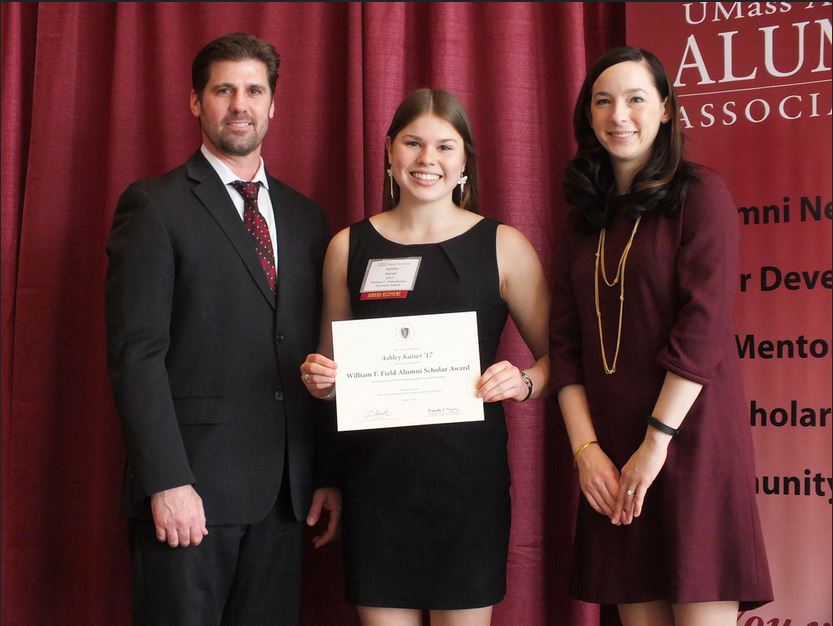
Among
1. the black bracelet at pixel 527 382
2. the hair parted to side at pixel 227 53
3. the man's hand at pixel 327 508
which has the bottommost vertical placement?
the man's hand at pixel 327 508

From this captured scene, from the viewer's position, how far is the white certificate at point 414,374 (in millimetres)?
1860

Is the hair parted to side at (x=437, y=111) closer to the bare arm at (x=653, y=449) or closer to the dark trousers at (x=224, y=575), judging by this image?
the bare arm at (x=653, y=449)

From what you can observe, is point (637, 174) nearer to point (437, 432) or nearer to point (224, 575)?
point (437, 432)

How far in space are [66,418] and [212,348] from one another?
107cm

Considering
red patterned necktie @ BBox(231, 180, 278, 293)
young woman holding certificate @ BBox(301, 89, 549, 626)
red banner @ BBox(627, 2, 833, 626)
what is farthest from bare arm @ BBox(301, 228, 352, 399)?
red banner @ BBox(627, 2, 833, 626)

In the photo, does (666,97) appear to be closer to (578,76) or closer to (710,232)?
(710,232)

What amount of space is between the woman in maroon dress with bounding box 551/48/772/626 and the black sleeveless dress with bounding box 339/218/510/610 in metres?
0.20

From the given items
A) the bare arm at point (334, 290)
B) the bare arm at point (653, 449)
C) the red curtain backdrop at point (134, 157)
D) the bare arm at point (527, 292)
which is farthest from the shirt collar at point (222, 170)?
the bare arm at point (653, 449)

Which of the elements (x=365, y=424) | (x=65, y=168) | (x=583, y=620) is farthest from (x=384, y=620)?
(x=65, y=168)

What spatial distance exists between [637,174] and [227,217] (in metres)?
0.98

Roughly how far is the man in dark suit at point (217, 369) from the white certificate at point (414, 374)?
27cm

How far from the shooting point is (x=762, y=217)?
7.21ft

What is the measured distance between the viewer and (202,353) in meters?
1.98
